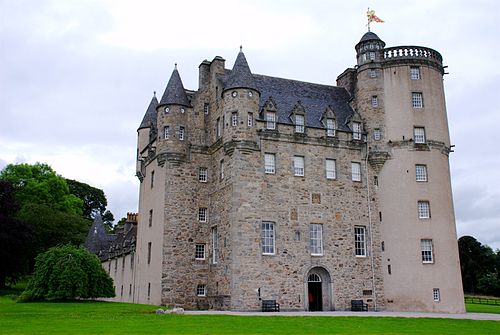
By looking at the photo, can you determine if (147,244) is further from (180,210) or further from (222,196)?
(222,196)

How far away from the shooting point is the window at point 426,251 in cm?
3591

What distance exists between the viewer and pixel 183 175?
37656 mm

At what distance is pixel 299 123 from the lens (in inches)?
1470

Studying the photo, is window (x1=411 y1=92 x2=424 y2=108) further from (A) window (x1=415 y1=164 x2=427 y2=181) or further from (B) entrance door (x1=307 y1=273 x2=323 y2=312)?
(B) entrance door (x1=307 y1=273 x2=323 y2=312)

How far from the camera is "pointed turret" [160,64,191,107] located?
126 ft

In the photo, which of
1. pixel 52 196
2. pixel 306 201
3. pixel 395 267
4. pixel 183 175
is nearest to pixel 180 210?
pixel 183 175

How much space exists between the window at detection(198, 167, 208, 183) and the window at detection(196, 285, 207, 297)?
287 inches

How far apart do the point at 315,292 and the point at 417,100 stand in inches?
606

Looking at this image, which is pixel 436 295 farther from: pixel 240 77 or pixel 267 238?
pixel 240 77

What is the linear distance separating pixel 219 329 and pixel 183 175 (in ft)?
66.7

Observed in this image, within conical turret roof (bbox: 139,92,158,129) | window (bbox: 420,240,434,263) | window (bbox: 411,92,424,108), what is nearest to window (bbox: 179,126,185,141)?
conical turret roof (bbox: 139,92,158,129)

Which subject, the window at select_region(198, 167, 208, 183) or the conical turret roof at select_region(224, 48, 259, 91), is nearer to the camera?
the conical turret roof at select_region(224, 48, 259, 91)

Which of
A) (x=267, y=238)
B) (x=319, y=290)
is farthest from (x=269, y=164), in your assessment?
(x=319, y=290)

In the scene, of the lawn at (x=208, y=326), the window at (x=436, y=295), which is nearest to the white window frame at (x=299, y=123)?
the window at (x=436, y=295)
